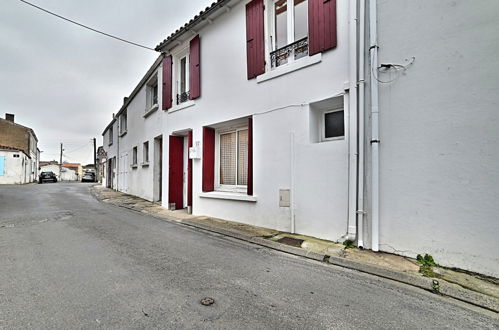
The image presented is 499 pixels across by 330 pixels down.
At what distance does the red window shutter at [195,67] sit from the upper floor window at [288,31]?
2.77 meters

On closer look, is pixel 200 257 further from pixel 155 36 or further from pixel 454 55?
pixel 155 36

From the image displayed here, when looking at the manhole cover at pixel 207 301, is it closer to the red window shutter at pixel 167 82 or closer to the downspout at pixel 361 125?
the downspout at pixel 361 125

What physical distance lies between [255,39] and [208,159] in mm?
3609

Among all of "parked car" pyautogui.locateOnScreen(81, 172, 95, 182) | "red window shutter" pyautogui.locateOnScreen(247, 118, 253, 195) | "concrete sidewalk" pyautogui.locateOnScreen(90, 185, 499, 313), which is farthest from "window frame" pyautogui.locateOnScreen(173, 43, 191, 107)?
"parked car" pyautogui.locateOnScreen(81, 172, 95, 182)

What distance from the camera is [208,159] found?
7.32 meters

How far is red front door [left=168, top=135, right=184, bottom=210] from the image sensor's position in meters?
8.66

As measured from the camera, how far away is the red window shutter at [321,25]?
181 inches

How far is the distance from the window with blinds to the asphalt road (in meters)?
2.61

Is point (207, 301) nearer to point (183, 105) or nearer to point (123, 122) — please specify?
point (183, 105)

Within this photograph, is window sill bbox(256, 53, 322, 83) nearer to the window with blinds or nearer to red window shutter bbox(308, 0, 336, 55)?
red window shutter bbox(308, 0, 336, 55)

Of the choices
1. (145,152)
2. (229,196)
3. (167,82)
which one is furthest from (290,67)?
(145,152)

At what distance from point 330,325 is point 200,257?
2344 mm

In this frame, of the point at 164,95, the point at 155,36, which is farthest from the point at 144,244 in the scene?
the point at 155,36

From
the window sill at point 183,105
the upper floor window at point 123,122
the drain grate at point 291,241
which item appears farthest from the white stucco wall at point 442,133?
the upper floor window at point 123,122
